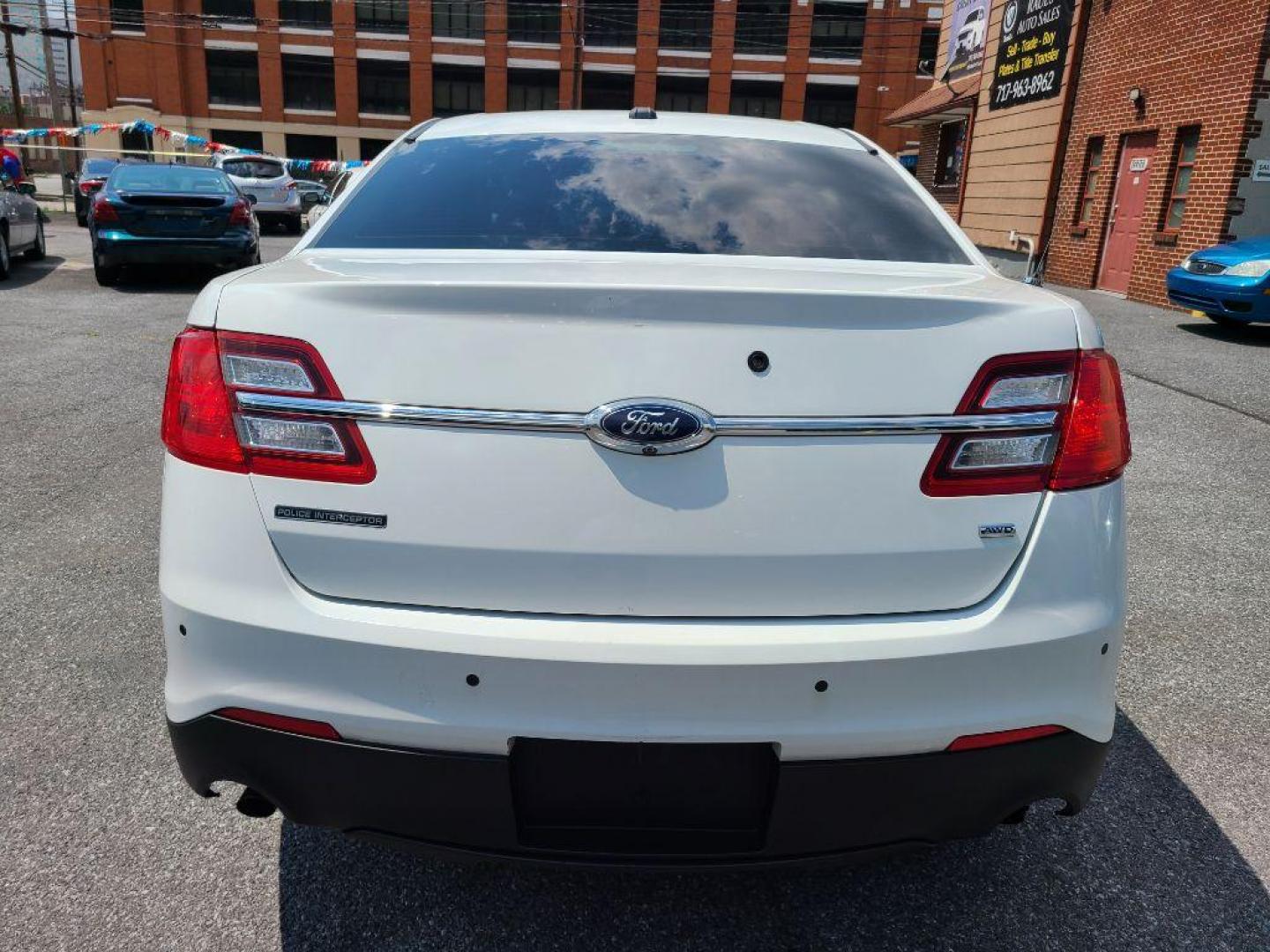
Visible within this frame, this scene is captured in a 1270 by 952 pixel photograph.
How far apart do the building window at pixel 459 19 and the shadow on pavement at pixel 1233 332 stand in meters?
45.8

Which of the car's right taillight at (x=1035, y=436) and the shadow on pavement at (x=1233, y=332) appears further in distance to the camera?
the shadow on pavement at (x=1233, y=332)

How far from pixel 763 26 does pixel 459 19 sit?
15480mm

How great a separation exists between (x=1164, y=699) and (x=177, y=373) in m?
3.07

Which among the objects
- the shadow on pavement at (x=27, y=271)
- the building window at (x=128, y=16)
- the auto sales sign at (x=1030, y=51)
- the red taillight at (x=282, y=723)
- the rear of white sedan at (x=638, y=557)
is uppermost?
the building window at (x=128, y=16)

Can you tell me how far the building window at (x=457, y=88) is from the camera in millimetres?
51188

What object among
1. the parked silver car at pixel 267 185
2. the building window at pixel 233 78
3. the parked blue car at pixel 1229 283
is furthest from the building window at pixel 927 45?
the parked blue car at pixel 1229 283

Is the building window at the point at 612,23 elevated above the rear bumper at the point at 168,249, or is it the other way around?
the building window at the point at 612,23

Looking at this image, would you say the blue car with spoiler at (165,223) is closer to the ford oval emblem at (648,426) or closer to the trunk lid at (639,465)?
the trunk lid at (639,465)

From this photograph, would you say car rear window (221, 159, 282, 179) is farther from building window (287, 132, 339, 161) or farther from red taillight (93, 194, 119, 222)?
building window (287, 132, 339, 161)

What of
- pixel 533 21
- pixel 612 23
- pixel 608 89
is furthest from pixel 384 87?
pixel 612 23

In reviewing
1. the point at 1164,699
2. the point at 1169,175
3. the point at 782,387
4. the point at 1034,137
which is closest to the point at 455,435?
the point at 782,387

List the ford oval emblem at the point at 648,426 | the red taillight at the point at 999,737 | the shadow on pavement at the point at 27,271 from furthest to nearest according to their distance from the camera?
1. the shadow on pavement at the point at 27,271
2. the red taillight at the point at 999,737
3. the ford oval emblem at the point at 648,426

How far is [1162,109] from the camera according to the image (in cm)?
1479

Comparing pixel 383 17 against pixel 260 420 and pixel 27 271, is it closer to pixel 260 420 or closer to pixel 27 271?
pixel 27 271
